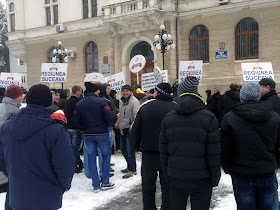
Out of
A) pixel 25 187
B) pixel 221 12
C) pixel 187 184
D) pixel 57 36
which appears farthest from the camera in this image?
pixel 57 36

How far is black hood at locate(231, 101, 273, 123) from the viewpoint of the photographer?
10.5ft

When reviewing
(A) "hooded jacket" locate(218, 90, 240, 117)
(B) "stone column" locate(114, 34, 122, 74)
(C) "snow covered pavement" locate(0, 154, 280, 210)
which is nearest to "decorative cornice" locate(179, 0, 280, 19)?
(B) "stone column" locate(114, 34, 122, 74)

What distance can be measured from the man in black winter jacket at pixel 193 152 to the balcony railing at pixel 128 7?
15143mm

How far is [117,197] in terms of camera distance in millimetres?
5395

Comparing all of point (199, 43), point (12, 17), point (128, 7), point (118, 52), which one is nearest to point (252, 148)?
point (199, 43)

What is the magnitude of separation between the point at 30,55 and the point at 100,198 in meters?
21.9

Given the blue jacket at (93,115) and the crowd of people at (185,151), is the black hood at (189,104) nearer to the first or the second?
the crowd of people at (185,151)

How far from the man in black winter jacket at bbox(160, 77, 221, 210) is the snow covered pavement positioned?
1.77m

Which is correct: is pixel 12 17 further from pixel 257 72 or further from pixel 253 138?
pixel 253 138

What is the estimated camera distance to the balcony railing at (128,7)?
696 inches

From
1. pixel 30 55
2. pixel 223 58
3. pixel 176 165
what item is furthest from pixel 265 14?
pixel 30 55

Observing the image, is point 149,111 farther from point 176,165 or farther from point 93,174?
point 93,174

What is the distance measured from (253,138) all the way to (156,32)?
52.4 ft

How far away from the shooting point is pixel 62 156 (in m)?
2.94
